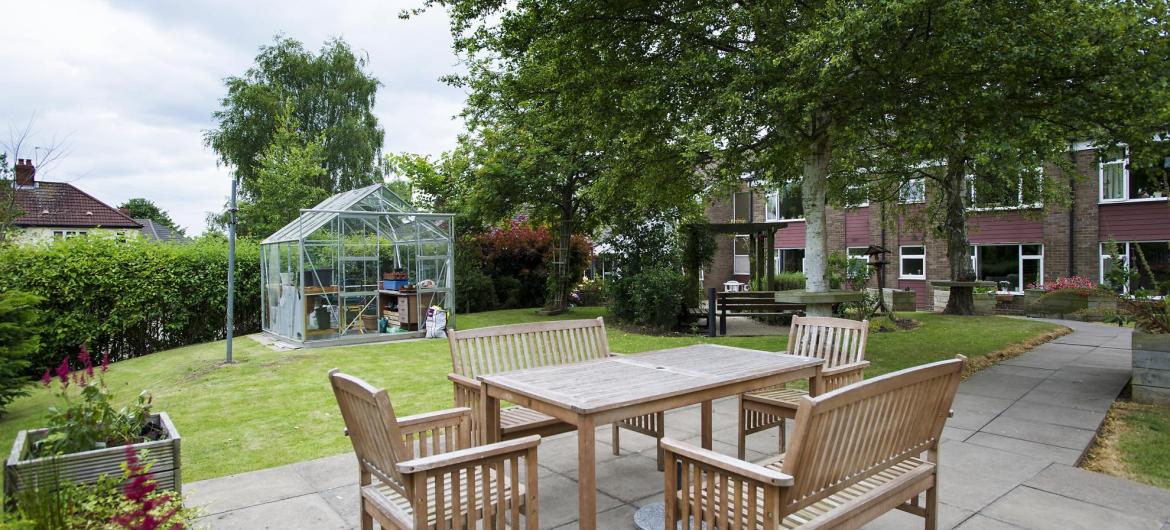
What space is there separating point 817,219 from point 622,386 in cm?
635

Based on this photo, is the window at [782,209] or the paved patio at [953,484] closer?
the paved patio at [953,484]

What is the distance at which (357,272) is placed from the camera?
13109mm

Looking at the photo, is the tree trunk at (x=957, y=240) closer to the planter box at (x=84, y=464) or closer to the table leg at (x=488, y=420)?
the table leg at (x=488, y=420)

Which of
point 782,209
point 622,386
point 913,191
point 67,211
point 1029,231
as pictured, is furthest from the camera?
point 67,211

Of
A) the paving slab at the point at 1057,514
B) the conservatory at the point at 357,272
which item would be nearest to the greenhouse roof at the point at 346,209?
the conservatory at the point at 357,272

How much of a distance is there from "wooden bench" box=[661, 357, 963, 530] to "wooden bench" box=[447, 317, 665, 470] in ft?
4.67

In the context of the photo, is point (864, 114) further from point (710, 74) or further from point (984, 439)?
point (984, 439)

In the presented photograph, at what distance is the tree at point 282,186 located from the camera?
69.8ft

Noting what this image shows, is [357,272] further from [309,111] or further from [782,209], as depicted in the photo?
[782,209]

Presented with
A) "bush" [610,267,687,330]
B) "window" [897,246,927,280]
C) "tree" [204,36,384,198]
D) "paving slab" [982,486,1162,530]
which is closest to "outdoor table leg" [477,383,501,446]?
"paving slab" [982,486,1162,530]

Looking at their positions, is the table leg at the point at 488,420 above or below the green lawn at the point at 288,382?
above

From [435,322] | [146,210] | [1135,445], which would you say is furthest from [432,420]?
[146,210]

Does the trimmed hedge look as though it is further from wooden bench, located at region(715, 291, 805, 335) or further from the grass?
the grass

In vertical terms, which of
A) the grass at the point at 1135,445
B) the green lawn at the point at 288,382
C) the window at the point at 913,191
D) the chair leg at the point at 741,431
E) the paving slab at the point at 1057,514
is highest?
the window at the point at 913,191
